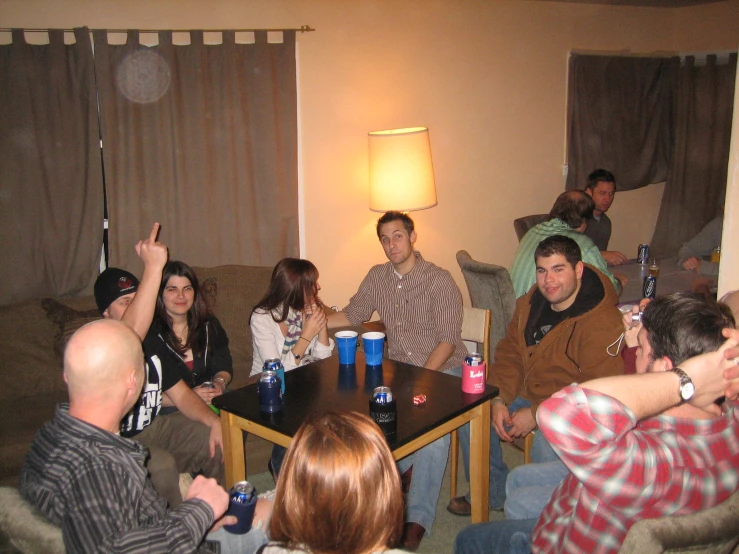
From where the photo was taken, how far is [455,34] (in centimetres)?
486

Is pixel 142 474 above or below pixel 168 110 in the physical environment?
below

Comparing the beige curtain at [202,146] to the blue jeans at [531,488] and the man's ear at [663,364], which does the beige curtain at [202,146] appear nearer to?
the blue jeans at [531,488]

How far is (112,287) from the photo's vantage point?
104 inches

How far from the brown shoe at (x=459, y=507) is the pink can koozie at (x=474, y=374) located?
0.82 meters

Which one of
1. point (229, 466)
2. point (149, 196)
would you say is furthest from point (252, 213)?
point (229, 466)

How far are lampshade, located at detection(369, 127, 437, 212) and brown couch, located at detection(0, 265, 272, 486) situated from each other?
1053 millimetres

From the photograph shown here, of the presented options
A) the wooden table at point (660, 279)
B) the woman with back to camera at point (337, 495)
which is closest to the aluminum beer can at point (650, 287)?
the wooden table at point (660, 279)

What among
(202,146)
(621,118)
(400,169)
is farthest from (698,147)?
(202,146)

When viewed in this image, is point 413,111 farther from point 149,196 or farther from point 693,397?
point 693,397

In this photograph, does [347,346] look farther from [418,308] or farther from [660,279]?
[660,279]

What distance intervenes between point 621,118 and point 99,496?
5.59 m

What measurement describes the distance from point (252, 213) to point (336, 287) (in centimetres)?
90

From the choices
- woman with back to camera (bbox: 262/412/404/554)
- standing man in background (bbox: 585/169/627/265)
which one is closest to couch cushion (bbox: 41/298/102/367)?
woman with back to camera (bbox: 262/412/404/554)

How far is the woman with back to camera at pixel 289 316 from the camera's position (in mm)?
2998
